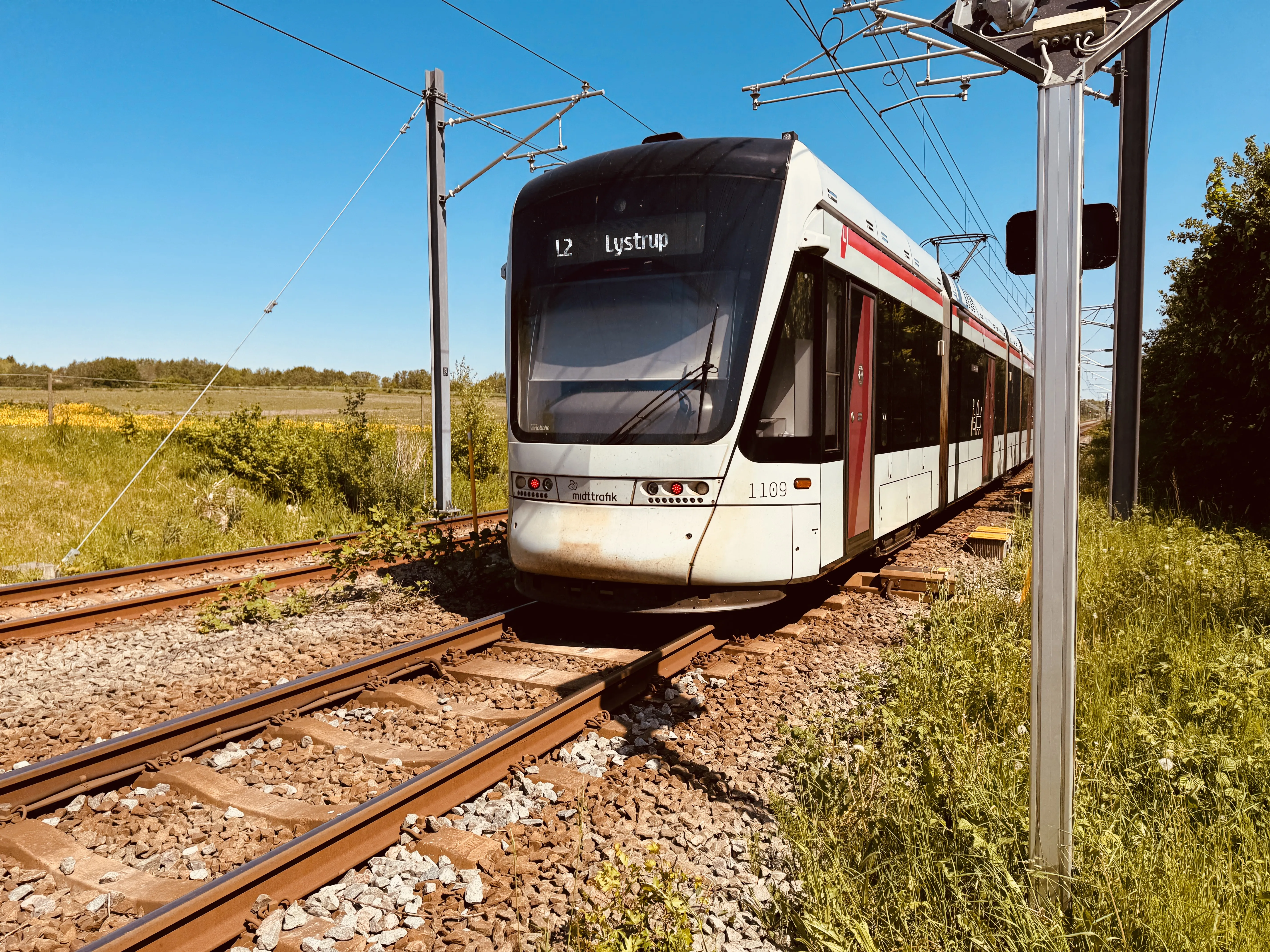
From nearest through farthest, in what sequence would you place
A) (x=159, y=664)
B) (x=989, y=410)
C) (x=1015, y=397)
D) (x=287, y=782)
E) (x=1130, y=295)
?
(x=287, y=782)
(x=159, y=664)
(x=1130, y=295)
(x=989, y=410)
(x=1015, y=397)

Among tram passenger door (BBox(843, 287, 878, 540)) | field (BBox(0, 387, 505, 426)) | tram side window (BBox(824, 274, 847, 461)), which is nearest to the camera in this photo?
tram side window (BBox(824, 274, 847, 461))

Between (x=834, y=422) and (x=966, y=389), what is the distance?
21.2ft

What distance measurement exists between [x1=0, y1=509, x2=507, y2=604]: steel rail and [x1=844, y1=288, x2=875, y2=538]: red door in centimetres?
474

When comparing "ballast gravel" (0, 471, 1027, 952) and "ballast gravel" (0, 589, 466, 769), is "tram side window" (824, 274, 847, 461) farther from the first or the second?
"ballast gravel" (0, 589, 466, 769)

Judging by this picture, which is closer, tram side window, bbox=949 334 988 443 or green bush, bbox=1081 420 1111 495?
tram side window, bbox=949 334 988 443

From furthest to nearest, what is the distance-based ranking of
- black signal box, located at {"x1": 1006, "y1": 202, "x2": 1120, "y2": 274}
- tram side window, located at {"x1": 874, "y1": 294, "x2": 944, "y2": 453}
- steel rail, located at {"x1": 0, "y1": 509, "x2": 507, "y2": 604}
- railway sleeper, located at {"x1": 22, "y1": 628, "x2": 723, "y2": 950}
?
steel rail, located at {"x1": 0, "y1": 509, "x2": 507, "y2": 604}, tram side window, located at {"x1": 874, "y1": 294, "x2": 944, "y2": 453}, railway sleeper, located at {"x1": 22, "y1": 628, "x2": 723, "y2": 950}, black signal box, located at {"x1": 1006, "y1": 202, "x2": 1120, "y2": 274}

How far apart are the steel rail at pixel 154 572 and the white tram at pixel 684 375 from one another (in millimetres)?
3455

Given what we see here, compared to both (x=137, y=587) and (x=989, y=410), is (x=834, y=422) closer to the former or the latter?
(x=137, y=587)

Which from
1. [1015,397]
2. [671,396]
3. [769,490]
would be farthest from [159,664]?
[1015,397]

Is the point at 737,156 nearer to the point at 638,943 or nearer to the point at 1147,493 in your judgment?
the point at 638,943

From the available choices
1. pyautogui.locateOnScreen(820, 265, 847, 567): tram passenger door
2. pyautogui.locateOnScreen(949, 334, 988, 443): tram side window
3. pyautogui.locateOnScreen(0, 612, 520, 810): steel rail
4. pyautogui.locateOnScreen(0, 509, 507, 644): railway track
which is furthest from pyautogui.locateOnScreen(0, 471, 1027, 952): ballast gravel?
pyautogui.locateOnScreen(949, 334, 988, 443): tram side window

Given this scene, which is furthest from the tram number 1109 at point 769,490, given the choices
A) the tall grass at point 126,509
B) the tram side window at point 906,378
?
the tall grass at point 126,509

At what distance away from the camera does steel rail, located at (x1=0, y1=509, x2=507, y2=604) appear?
7.80 metres

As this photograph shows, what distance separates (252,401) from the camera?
135 feet
